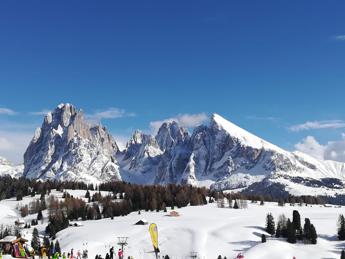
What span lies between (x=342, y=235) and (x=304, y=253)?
3092 centimetres

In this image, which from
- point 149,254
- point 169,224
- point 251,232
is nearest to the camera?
point 149,254

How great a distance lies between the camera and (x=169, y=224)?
197375 millimetres

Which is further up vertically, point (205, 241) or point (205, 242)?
point (205, 241)

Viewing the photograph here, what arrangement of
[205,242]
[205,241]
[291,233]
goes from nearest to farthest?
[291,233] < [205,242] < [205,241]

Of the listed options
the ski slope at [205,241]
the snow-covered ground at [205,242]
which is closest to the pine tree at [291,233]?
the ski slope at [205,241]

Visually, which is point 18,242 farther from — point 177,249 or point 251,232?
point 251,232

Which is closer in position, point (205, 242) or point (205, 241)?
point (205, 242)

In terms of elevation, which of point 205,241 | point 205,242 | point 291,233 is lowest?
point 205,242

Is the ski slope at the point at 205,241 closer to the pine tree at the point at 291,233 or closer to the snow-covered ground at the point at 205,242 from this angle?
the snow-covered ground at the point at 205,242

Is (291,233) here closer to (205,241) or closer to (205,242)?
(205,242)

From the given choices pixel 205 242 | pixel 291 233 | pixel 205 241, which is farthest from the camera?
pixel 205 241

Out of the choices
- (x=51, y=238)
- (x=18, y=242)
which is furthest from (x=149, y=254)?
(x=18, y=242)

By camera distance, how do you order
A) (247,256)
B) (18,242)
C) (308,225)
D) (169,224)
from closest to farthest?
(18,242)
(247,256)
(308,225)
(169,224)

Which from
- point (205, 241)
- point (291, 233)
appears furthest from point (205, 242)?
point (291, 233)
